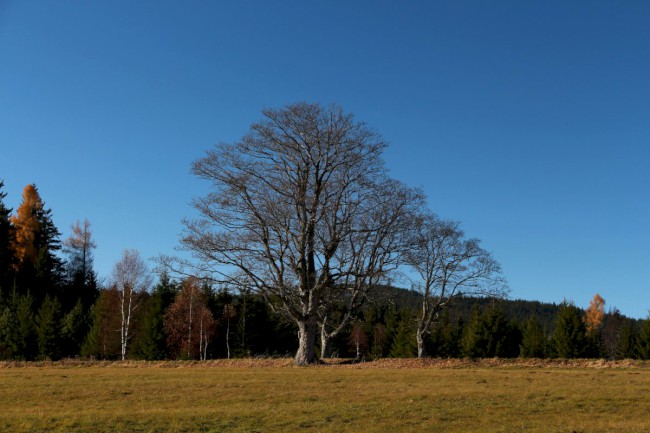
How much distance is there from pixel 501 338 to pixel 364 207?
138 ft

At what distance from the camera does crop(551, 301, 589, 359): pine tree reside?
56.1m

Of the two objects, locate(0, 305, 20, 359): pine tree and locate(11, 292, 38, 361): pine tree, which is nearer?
locate(0, 305, 20, 359): pine tree

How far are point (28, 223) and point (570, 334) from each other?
60441 millimetres

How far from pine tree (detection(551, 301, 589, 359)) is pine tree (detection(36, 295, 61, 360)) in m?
48.1

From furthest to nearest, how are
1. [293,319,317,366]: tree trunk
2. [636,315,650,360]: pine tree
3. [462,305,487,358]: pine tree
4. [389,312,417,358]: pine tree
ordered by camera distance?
[389,312,417,358]: pine tree → [462,305,487,358]: pine tree → [636,315,650,360]: pine tree → [293,319,317,366]: tree trunk

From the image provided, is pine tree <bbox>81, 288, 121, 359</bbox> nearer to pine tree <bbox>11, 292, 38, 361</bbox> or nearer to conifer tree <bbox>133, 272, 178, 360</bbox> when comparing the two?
conifer tree <bbox>133, 272, 178, 360</bbox>

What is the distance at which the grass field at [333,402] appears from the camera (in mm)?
11352

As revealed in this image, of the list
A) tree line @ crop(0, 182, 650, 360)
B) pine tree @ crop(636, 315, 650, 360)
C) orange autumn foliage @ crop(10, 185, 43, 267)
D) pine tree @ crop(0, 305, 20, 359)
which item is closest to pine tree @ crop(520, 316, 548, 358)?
tree line @ crop(0, 182, 650, 360)

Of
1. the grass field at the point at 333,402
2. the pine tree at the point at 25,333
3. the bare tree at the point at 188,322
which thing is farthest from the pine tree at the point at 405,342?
the grass field at the point at 333,402

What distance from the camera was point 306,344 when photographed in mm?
28328

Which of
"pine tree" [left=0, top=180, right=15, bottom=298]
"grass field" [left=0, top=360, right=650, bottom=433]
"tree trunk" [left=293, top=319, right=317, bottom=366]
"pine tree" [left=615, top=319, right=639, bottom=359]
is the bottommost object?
"pine tree" [left=615, top=319, right=639, bottom=359]

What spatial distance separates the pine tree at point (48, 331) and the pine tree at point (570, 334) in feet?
158

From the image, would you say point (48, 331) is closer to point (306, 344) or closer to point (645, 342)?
point (306, 344)

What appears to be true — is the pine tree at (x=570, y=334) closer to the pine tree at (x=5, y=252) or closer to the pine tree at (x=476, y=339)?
the pine tree at (x=476, y=339)
